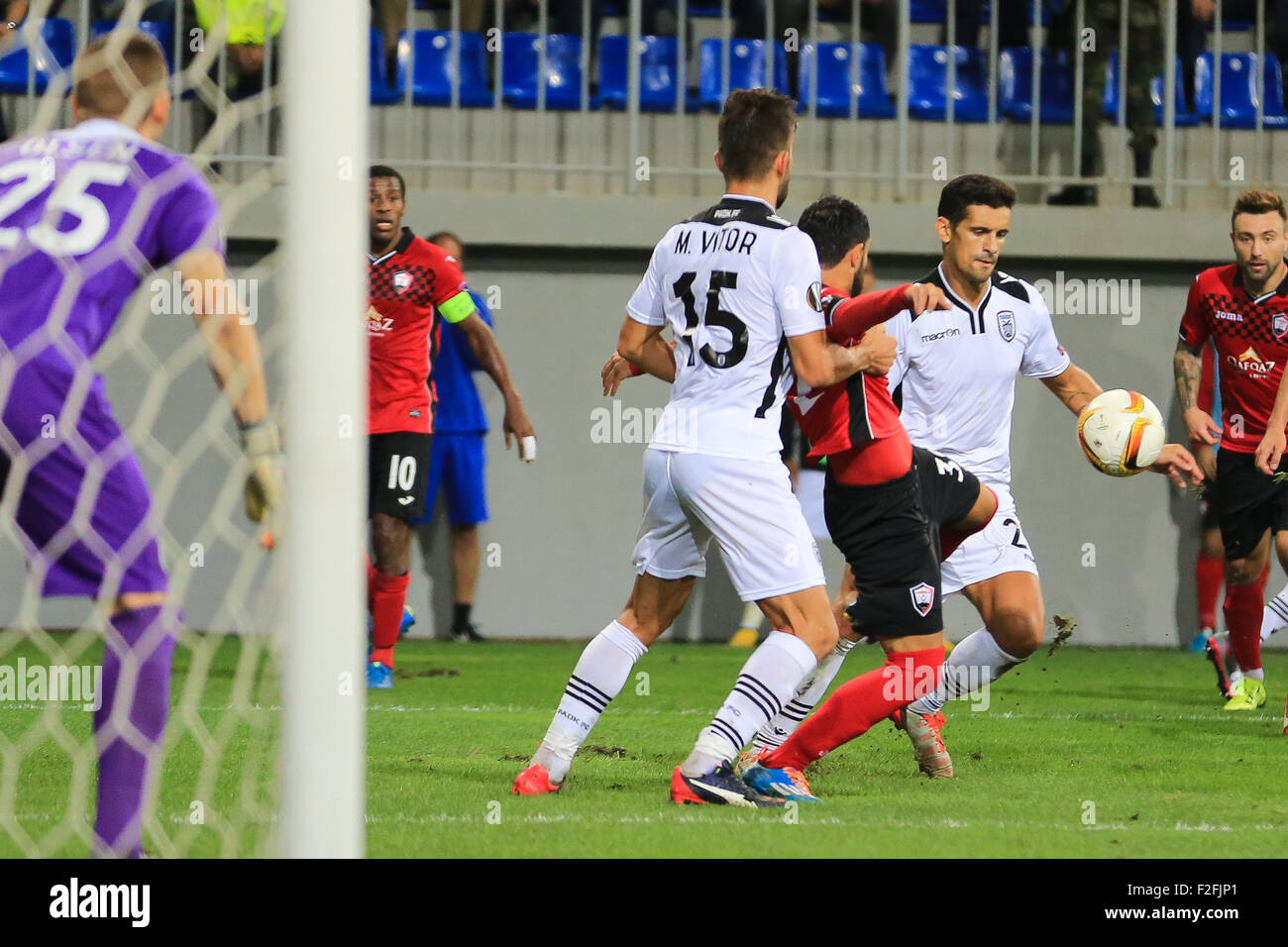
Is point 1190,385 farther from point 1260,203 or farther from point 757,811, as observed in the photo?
point 757,811

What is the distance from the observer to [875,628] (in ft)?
15.2

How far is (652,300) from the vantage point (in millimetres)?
4695

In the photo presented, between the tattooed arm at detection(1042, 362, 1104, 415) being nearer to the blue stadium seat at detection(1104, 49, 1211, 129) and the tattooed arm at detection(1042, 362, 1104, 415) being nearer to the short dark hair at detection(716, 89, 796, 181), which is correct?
the short dark hair at detection(716, 89, 796, 181)

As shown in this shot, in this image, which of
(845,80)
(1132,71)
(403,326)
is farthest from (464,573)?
(1132,71)

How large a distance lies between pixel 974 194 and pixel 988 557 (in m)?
1.23

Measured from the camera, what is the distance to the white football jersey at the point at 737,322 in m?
4.41

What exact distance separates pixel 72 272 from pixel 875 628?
7.87 feet

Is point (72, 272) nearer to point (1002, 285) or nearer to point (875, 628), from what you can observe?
point (875, 628)

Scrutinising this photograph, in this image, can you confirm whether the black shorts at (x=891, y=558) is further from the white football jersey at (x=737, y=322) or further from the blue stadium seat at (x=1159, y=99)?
the blue stadium seat at (x=1159, y=99)

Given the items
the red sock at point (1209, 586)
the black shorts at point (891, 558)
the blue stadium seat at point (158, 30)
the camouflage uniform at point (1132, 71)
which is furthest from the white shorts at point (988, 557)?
the blue stadium seat at point (158, 30)

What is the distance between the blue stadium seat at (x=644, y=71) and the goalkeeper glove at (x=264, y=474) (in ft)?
25.3

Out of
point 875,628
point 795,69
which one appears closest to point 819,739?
point 875,628
